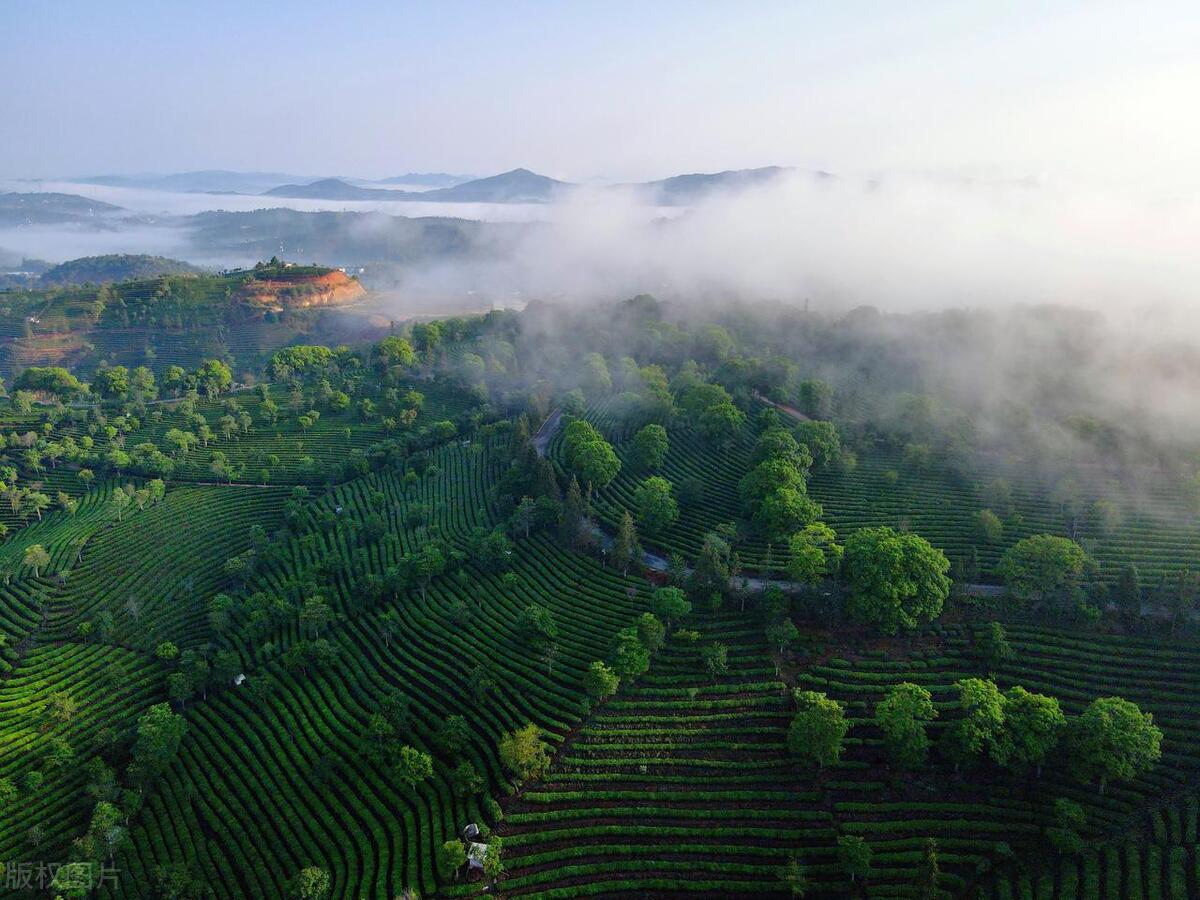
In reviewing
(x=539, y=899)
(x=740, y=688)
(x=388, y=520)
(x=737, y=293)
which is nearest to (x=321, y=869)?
(x=539, y=899)

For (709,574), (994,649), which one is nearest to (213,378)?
(709,574)

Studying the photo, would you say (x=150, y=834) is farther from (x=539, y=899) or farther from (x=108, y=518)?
(x=108, y=518)

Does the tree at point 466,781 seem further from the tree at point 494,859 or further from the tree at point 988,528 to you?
the tree at point 988,528

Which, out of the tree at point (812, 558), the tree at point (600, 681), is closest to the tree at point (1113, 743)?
the tree at point (812, 558)

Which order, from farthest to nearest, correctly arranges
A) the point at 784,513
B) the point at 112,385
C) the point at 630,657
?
1. the point at 112,385
2. the point at 784,513
3. the point at 630,657

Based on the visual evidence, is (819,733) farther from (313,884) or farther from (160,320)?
(160,320)

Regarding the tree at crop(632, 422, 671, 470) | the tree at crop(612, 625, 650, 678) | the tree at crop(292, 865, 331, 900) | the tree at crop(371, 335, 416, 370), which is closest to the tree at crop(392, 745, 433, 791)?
the tree at crop(292, 865, 331, 900)
